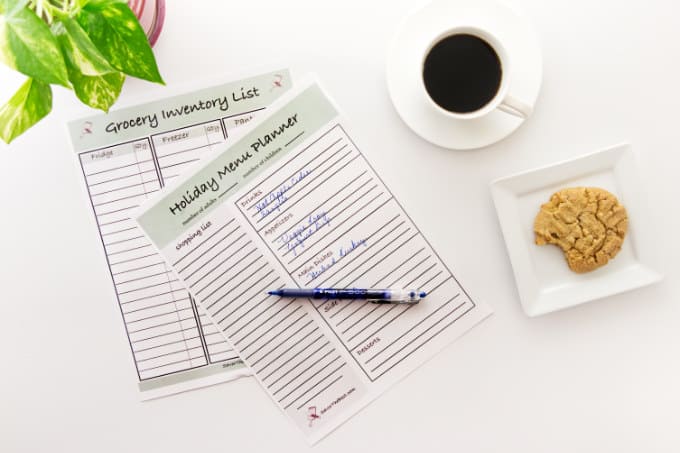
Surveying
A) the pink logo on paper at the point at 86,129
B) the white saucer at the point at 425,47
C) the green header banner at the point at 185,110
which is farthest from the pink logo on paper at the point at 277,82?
the pink logo on paper at the point at 86,129

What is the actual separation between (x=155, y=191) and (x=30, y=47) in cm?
32

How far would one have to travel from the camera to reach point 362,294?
735mm

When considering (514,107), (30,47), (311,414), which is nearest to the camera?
(30,47)

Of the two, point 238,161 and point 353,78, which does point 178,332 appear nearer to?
point 238,161

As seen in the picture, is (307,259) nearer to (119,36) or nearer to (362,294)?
(362,294)

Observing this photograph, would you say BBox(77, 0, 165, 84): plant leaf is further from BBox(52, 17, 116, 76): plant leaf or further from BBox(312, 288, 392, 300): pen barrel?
BBox(312, 288, 392, 300): pen barrel

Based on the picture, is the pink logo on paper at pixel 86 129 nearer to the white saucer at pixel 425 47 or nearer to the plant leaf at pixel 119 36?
the plant leaf at pixel 119 36

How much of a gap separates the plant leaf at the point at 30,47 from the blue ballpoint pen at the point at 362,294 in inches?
15.9

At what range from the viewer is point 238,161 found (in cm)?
74

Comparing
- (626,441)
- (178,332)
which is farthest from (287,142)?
(626,441)

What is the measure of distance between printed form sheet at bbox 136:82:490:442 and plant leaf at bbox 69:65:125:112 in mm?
206

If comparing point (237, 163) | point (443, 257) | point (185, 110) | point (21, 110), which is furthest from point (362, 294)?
point (21, 110)

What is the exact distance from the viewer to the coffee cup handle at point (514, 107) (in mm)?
655

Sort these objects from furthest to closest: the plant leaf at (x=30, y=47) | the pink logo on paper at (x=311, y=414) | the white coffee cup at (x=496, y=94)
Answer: the pink logo on paper at (x=311, y=414)
the white coffee cup at (x=496, y=94)
the plant leaf at (x=30, y=47)
